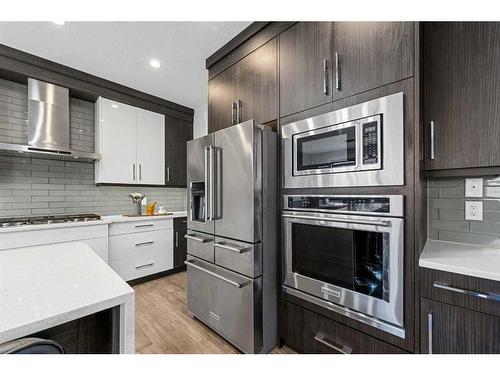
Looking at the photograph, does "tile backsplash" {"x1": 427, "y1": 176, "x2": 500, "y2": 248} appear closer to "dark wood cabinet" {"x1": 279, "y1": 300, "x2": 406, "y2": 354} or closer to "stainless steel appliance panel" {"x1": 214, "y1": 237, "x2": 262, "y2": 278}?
"dark wood cabinet" {"x1": 279, "y1": 300, "x2": 406, "y2": 354}

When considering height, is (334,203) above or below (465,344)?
above

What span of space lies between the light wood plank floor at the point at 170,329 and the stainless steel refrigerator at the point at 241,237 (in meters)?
0.11

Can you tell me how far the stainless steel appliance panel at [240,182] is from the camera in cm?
160

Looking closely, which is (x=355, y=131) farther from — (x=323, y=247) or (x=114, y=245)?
(x=114, y=245)

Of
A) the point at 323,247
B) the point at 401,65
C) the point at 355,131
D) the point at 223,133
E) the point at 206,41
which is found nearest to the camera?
the point at 401,65

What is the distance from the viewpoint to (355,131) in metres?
1.33

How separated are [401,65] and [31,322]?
68.9 inches

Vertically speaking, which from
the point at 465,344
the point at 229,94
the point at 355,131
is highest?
the point at 229,94

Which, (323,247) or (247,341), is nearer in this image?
(323,247)

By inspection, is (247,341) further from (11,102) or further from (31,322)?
(11,102)

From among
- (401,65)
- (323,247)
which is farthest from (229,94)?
(323,247)

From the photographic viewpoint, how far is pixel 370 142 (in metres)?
1.27

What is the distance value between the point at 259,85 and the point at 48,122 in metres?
2.37
